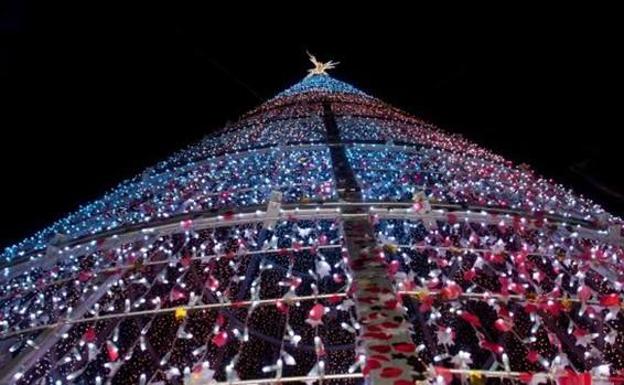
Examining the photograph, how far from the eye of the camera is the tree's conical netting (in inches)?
189

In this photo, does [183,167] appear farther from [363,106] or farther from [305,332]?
[363,106]

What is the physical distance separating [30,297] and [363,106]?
10.4 metres

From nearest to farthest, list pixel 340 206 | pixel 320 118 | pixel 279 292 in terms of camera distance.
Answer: pixel 340 206 → pixel 279 292 → pixel 320 118

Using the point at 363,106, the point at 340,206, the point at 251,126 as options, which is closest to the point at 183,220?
the point at 340,206

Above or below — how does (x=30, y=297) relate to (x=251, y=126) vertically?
below

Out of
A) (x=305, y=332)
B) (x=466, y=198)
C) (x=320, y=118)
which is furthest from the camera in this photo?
(x=320, y=118)

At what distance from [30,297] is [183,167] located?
12.3 ft

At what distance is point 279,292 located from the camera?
1103cm

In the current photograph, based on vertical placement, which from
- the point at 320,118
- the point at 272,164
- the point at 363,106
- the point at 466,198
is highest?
the point at 363,106

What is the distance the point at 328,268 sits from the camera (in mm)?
5582

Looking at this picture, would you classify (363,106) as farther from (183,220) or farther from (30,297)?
(30,297)

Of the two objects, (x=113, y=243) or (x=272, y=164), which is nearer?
(x=113, y=243)

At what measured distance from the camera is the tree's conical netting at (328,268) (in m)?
4.80

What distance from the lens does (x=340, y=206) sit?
20.8 feet
